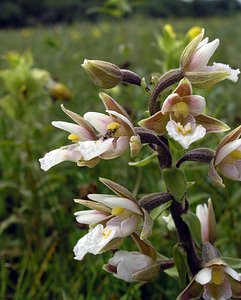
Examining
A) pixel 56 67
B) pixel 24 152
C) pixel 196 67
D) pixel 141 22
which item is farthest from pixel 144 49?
pixel 196 67

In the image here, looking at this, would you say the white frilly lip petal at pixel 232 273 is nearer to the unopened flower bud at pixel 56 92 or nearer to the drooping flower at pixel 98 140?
the drooping flower at pixel 98 140

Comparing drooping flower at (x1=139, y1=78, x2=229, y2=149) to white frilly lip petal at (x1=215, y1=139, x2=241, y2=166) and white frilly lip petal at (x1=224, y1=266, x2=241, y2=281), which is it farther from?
white frilly lip petal at (x1=224, y1=266, x2=241, y2=281)

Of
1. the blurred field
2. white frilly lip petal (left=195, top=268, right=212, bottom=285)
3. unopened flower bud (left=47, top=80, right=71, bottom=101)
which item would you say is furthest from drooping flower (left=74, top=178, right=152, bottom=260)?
unopened flower bud (left=47, top=80, right=71, bottom=101)

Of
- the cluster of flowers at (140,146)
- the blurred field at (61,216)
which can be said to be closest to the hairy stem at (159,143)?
the cluster of flowers at (140,146)

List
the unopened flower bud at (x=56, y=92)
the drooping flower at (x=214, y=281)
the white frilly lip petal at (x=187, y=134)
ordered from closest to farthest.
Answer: the white frilly lip petal at (x=187, y=134) → the drooping flower at (x=214, y=281) → the unopened flower bud at (x=56, y=92)

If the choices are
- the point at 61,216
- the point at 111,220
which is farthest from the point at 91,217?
the point at 61,216

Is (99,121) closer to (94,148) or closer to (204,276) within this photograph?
(94,148)

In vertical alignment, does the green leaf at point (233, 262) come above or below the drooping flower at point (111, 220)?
below

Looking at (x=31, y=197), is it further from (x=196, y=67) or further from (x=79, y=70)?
(x=79, y=70)
